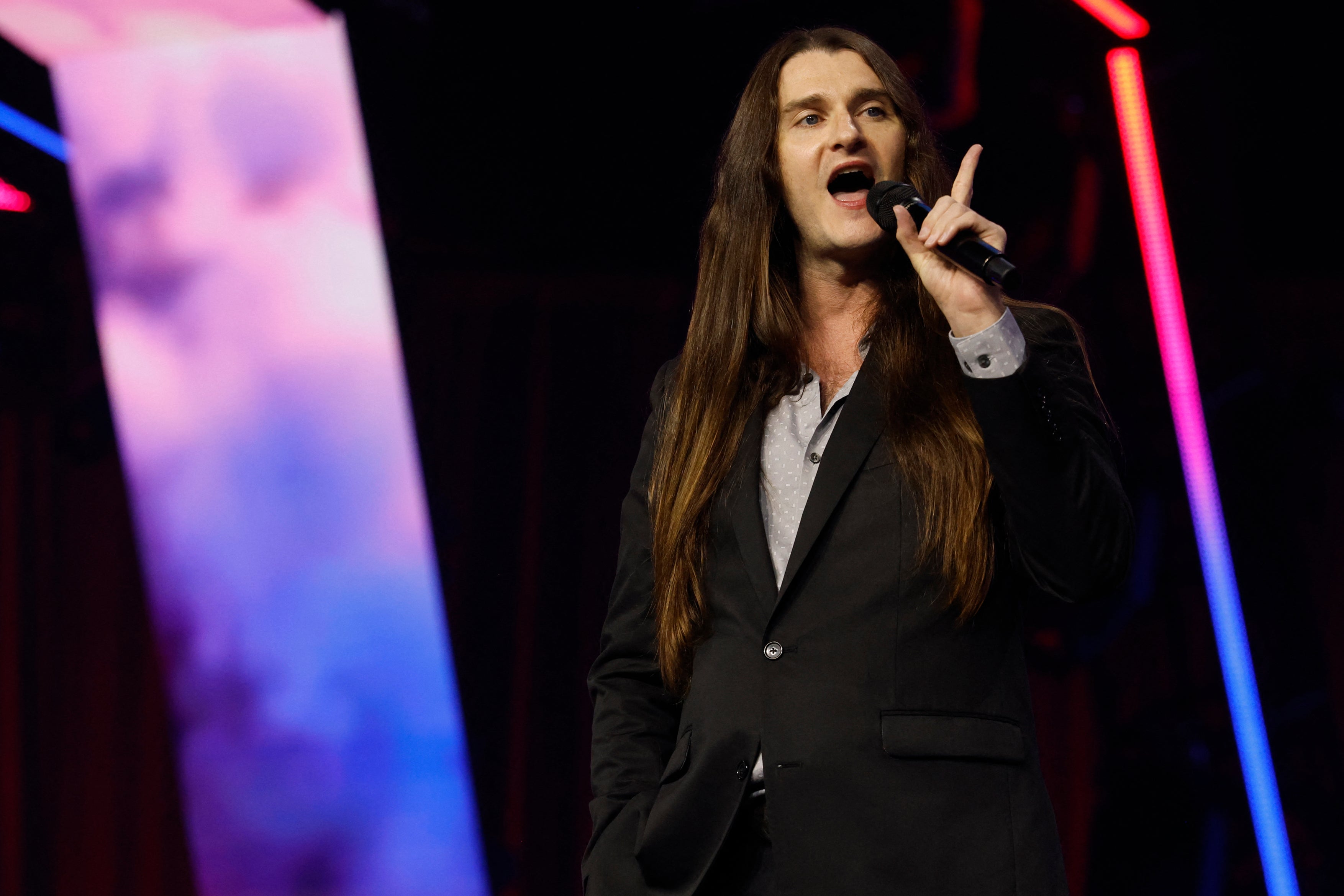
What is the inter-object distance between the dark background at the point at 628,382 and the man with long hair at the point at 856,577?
1679 mm

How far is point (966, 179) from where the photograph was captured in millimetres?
1220

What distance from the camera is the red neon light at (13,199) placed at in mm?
3252

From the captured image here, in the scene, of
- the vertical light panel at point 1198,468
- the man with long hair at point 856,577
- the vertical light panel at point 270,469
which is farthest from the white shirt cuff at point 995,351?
the vertical light panel at point 270,469

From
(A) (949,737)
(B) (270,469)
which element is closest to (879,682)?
(A) (949,737)

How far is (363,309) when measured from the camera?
343cm

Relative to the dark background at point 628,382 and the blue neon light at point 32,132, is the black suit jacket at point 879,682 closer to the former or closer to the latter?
the dark background at point 628,382

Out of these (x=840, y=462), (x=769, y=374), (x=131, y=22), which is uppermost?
(x=131, y=22)

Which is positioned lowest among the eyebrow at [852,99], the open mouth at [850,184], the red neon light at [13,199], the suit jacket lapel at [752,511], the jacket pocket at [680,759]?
the jacket pocket at [680,759]

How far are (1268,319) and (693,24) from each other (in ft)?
6.90

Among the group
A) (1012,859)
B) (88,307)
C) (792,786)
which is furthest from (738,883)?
(88,307)

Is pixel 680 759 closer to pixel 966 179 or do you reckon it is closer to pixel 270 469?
pixel 966 179

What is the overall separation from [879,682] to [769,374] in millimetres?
464

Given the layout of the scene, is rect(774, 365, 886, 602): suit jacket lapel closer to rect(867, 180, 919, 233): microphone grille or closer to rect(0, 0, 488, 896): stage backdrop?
rect(867, 180, 919, 233): microphone grille

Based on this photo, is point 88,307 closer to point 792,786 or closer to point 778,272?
point 778,272
